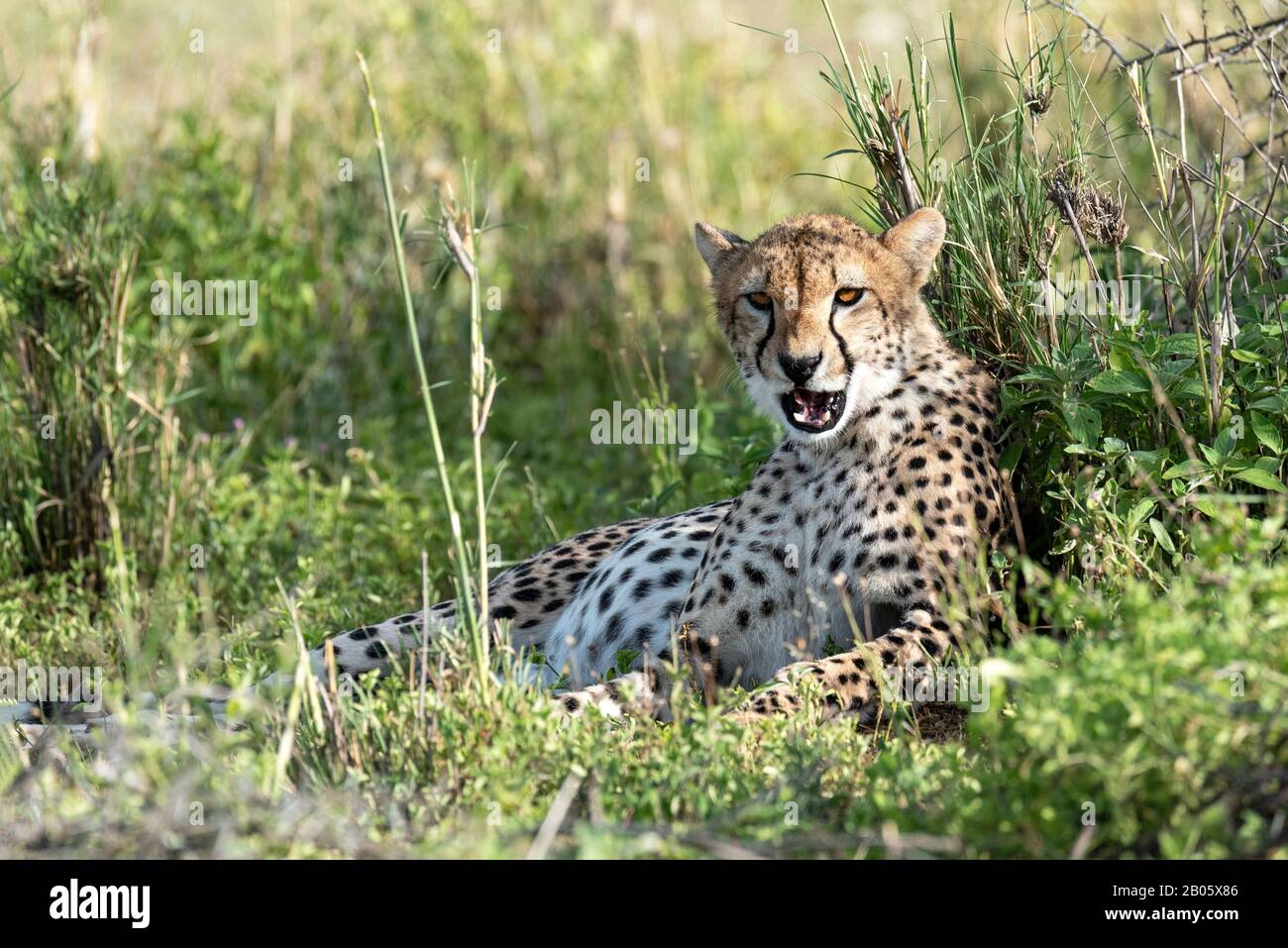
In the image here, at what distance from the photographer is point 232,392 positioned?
6.45 m

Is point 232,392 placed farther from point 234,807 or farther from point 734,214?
point 234,807

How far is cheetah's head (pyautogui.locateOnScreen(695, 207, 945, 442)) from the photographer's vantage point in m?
3.97

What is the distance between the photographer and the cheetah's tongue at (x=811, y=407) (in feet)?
13.1

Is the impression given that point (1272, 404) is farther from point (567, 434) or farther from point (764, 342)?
point (567, 434)

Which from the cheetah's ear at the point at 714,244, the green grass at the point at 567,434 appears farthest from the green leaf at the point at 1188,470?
the cheetah's ear at the point at 714,244

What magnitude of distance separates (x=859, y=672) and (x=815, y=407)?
0.69m

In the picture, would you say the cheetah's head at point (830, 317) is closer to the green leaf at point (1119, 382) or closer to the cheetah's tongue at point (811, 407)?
the cheetah's tongue at point (811, 407)

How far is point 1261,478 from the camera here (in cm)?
363
